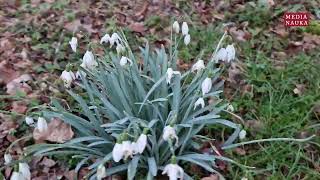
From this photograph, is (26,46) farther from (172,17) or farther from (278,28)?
(278,28)

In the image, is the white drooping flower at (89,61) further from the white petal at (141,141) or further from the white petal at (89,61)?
the white petal at (141,141)

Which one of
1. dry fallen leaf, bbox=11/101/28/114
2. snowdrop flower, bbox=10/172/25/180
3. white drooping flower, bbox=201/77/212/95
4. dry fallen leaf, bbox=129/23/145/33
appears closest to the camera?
snowdrop flower, bbox=10/172/25/180

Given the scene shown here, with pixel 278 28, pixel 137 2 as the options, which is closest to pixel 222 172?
pixel 278 28

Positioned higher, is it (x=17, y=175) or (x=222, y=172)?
(x=17, y=175)

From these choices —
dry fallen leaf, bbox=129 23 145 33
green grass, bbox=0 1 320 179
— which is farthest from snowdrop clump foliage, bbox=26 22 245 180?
dry fallen leaf, bbox=129 23 145 33

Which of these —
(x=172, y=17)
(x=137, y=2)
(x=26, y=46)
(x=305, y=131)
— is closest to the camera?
(x=305, y=131)

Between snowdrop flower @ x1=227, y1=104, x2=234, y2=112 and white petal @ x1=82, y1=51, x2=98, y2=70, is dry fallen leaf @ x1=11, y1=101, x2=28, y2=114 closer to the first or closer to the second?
white petal @ x1=82, y1=51, x2=98, y2=70

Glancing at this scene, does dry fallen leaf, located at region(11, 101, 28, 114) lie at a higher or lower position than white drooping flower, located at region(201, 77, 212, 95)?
lower
